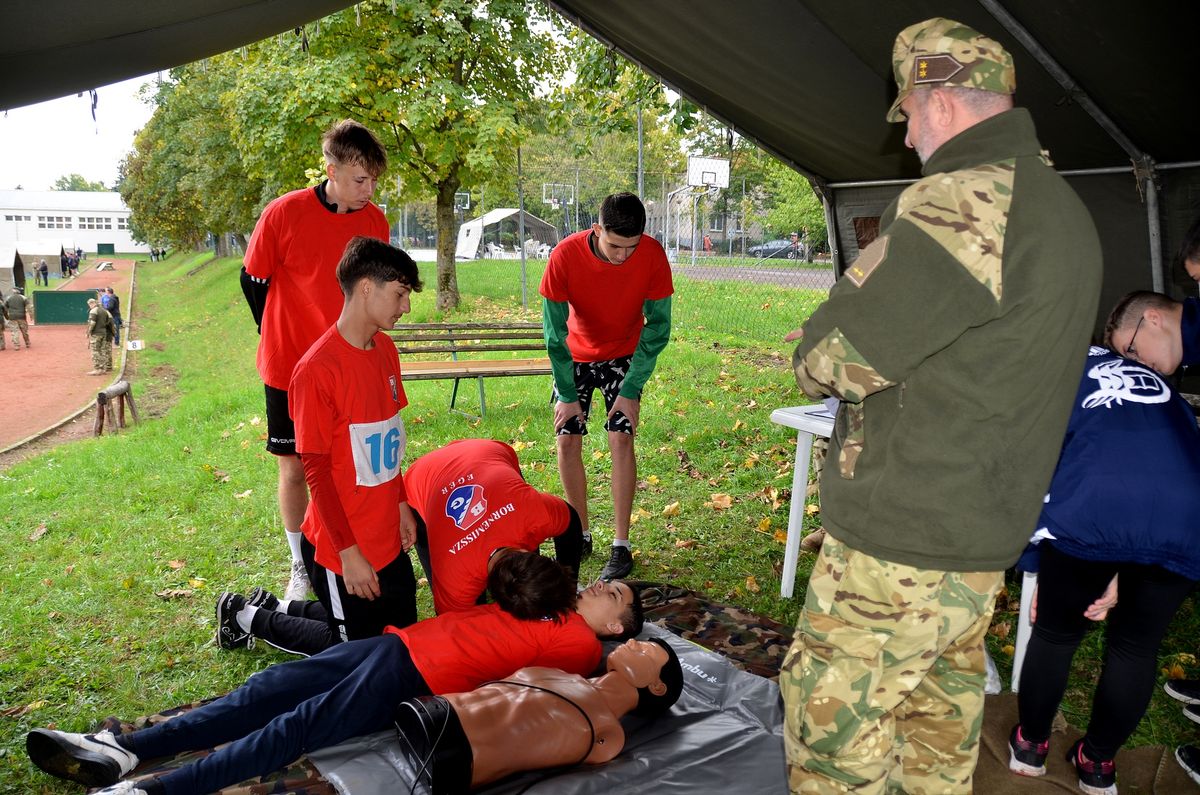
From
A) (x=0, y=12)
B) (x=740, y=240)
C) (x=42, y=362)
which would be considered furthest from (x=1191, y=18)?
(x=42, y=362)

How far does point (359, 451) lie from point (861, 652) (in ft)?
6.53

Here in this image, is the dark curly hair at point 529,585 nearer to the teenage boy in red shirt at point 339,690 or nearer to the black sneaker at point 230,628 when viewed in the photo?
the teenage boy in red shirt at point 339,690

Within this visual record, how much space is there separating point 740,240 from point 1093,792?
17.0 m

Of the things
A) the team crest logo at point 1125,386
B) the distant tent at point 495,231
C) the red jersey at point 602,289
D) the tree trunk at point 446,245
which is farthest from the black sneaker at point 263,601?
the distant tent at point 495,231

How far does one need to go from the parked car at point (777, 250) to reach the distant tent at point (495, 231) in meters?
16.9

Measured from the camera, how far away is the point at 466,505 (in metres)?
3.16

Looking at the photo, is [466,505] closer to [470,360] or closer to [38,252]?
[470,360]

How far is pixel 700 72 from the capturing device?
15.6 ft

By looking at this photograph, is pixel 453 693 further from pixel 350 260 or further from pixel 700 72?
pixel 700 72

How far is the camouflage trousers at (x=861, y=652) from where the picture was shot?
6.11 feet

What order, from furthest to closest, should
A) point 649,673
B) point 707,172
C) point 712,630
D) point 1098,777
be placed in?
point 707,172 < point 712,630 < point 649,673 < point 1098,777

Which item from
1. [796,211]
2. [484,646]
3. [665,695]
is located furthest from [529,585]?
[796,211]

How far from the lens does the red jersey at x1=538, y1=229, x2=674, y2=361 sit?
437 centimetres

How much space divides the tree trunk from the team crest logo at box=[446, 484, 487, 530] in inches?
532
